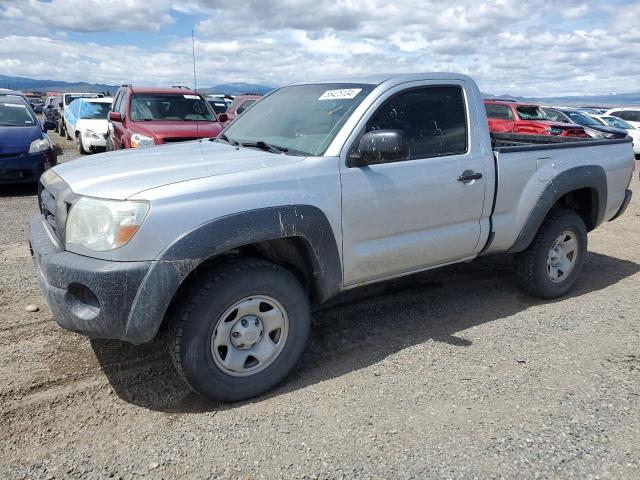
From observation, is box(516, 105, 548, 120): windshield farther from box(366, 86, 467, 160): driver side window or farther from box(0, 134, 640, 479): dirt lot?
box(366, 86, 467, 160): driver side window

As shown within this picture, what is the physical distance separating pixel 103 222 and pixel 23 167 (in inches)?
274

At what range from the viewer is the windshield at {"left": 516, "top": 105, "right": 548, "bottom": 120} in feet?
49.8

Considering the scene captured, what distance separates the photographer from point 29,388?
306 centimetres

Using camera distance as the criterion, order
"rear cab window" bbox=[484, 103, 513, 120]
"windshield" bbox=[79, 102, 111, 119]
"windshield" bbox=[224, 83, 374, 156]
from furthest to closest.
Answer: "rear cab window" bbox=[484, 103, 513, 120], "windshield" bbox=[79, 102, 111, 119], "windshield" bbox=[224, 83, 374, 156]

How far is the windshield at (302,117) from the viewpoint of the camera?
3.37 m

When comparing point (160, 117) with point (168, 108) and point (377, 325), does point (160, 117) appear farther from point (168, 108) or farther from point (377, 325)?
point (377, 325)

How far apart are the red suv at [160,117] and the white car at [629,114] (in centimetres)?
1505

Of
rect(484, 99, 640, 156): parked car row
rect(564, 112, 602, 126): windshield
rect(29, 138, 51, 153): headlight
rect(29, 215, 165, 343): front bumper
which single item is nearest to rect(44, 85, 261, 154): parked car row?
rect(29, 138, 51, 153): headlight

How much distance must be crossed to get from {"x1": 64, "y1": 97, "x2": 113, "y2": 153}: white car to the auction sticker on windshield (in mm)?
9998

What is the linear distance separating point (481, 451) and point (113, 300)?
6.40ft

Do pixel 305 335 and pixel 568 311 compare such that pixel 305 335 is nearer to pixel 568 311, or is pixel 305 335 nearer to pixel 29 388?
pixel 29 388

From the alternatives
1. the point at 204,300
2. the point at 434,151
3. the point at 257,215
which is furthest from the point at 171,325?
the point at 434,151

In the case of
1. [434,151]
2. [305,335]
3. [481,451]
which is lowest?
[481,451]

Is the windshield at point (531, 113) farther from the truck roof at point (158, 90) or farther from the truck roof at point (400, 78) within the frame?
the truck roof at point (400, 78)
